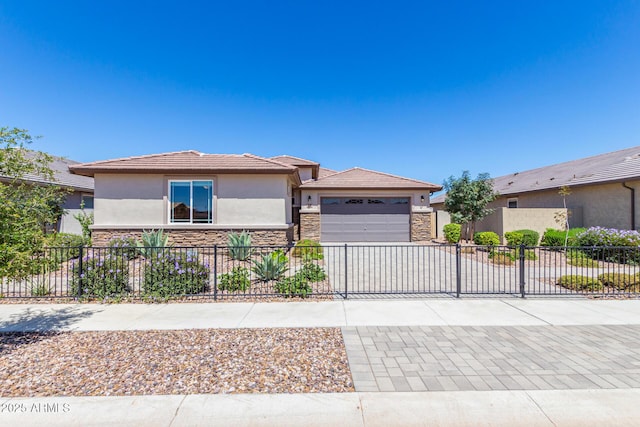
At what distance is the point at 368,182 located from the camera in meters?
17.8

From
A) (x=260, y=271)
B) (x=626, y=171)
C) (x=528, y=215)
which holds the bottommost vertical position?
(x=260, y=271)

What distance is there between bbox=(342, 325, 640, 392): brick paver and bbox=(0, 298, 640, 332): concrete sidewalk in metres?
0.39

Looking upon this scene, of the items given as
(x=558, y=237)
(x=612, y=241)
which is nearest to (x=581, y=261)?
(x=612, y=241)

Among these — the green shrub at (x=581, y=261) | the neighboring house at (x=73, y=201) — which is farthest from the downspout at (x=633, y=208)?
the neighboring house at (x=73, y=201)

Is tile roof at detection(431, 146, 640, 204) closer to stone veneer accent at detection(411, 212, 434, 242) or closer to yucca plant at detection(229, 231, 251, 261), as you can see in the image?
stone veneer accent at detection(411, 212, 434, 242)

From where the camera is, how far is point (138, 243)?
39.9 ft

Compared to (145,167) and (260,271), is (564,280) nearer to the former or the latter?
(260,271)

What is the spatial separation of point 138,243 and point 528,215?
63.7 ft

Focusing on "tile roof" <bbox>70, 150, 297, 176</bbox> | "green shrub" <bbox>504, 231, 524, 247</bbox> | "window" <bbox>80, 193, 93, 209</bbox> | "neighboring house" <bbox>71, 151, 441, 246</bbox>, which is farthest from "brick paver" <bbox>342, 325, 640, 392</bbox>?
"window" <bbox>80, 193, 93, 209</bbox>

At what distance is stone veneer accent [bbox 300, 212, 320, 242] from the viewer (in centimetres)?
1750

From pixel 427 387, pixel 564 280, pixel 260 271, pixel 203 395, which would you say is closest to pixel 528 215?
pixel 564 280

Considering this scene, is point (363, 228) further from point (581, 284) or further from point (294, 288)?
point (294, 288)

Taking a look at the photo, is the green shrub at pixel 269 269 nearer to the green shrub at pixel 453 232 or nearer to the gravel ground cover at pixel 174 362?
the gravel ground cover at pixel 174 362

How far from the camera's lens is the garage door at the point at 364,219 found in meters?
17.6
